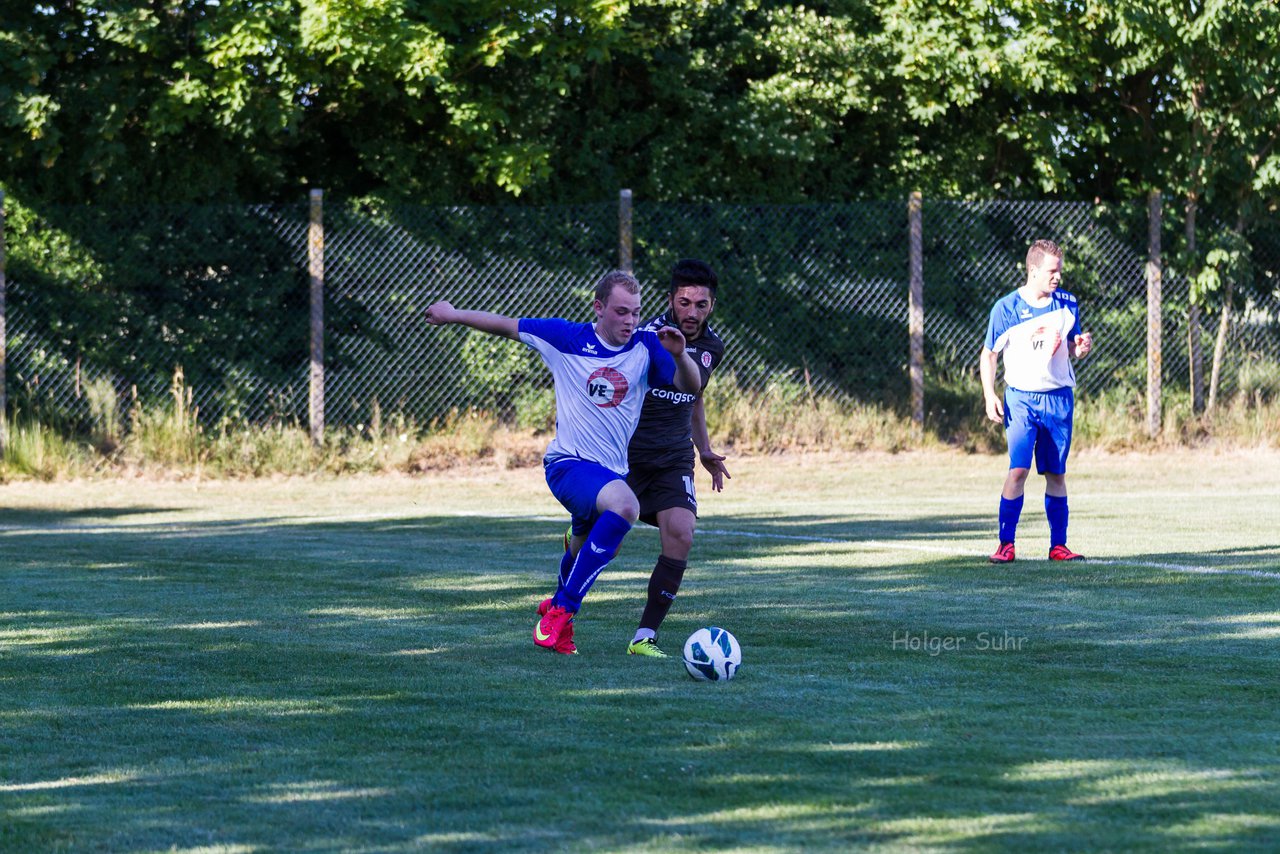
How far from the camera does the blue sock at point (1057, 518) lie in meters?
10.4

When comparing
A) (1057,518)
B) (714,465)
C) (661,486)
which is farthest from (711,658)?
(1057,518)

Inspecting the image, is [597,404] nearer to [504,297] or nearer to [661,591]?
[661,591]

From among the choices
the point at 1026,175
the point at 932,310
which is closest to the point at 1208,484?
the point at 932,310

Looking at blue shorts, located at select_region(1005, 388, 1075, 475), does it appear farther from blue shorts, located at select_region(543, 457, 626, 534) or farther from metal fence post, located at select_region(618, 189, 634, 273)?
metal fence post, located at select_region(618, 189, 634, 273)

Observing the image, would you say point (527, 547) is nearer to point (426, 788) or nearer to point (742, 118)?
point (426, 788)

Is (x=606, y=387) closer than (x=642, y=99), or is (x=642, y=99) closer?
(x=606, y=387)

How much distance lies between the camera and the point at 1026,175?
2086 cm

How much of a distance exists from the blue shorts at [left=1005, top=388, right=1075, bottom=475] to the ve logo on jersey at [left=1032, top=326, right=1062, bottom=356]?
0.27 metres

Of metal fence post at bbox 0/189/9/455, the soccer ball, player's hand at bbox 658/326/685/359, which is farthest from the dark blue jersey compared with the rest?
metal fence post at bbox 0/189/9/455

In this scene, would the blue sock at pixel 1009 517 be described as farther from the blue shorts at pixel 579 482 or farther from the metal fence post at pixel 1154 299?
the metal fence post at pixel 1154 299

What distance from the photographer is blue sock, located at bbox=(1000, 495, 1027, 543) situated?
10.3 meters

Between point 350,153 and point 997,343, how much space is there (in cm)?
1001

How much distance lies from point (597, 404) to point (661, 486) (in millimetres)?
472

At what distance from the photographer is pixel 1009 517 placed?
10344 mm
